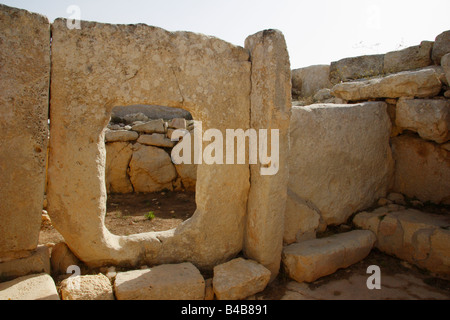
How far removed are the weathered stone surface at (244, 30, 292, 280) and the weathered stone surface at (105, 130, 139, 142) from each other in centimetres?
384

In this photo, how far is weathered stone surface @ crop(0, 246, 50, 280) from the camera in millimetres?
2234

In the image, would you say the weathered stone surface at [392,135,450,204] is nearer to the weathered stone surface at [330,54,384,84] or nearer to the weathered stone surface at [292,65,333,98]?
the weathered stone surface at [330,54,384,84]

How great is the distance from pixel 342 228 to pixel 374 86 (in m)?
1.94

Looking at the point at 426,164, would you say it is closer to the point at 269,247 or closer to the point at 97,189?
the point at 269,247

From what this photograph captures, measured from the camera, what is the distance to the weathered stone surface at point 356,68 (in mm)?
6178

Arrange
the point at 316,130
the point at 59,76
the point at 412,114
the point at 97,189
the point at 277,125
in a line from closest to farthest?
the point at 59,76
the point at 97,189
the point at 277,125
the point at 316,130
the point at 412,114

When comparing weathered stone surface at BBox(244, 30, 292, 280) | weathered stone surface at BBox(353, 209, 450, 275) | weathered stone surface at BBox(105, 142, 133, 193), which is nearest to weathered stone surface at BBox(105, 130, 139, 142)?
weathered stone surface at BBox(105, 142, 133, 193)

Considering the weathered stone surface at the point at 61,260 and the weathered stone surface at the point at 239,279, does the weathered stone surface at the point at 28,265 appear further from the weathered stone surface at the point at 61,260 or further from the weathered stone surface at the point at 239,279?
the weathered stone surface at the point at 239,279

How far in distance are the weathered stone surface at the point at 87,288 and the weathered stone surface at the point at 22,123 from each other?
0.42 metres

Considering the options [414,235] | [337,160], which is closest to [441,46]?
[337,160]

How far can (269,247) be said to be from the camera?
289cm

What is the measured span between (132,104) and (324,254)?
2.25 meters

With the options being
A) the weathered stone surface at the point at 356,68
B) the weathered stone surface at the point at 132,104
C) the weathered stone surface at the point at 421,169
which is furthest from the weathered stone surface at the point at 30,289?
the weathered stone surface at the point at 356,68
